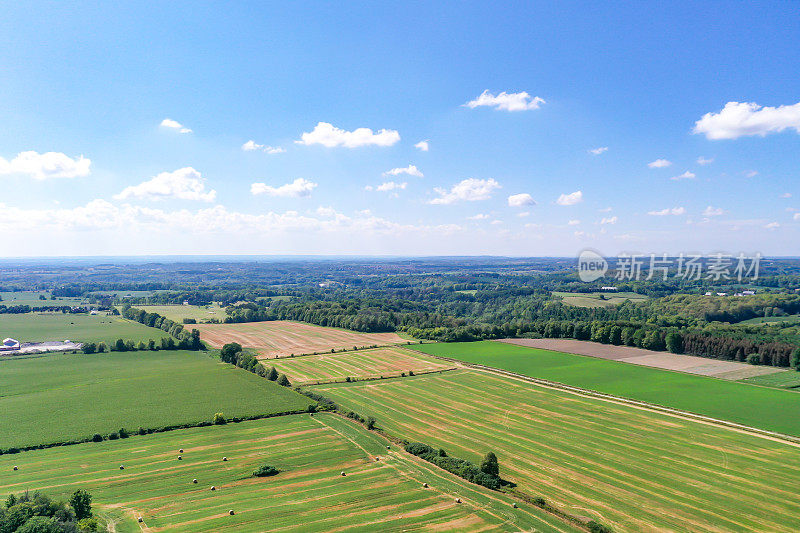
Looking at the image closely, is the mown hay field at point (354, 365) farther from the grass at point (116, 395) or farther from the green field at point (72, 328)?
the green field at point (72, 328)

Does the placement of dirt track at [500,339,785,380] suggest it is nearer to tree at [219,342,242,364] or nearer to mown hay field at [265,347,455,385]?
mown hay field at [265,347,455,385]

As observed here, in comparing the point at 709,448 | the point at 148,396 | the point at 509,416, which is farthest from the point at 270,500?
the point at 709,448

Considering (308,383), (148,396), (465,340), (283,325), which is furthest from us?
(283,325)

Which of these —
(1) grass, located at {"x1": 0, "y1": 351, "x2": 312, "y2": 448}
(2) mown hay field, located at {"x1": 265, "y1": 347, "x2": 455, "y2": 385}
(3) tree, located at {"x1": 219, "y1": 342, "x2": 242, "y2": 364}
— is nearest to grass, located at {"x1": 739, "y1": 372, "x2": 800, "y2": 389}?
(2) mown hay field, located at {"x1": 265, "y1": 347, "x2": 455, "y2": 385}

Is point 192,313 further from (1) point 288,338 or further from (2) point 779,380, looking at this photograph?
(2) point 779,380

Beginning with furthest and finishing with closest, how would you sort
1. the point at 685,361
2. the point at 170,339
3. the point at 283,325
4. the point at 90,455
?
the point at 283,325
the point at 170,339
the point at 685,361
the point at 90,455

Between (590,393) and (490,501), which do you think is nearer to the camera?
(490,501)

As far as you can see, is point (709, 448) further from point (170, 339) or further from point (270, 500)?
point (170, 339)
